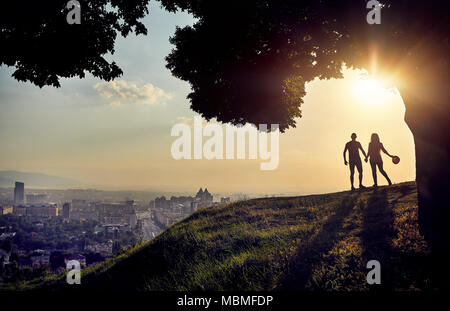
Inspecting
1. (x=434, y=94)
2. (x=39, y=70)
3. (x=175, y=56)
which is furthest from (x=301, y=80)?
(x=39, y=70)

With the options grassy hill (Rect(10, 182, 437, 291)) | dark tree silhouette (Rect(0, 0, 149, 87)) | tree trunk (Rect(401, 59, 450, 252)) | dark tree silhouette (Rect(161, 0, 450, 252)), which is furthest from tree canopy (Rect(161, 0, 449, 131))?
grassy hill (Rect(10, 182, 437, 291))

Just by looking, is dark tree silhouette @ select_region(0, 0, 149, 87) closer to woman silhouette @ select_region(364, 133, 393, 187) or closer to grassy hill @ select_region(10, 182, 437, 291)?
grassy hill @ select_region(10, 182, 437, 291)

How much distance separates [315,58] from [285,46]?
1.80m

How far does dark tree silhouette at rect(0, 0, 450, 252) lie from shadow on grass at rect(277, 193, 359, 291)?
7.85 ft

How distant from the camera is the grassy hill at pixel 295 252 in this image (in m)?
6.33

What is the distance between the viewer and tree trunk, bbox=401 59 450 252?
7.66 meters

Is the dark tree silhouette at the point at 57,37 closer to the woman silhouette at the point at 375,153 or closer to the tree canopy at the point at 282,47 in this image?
the tree canopy at the point at 282,47

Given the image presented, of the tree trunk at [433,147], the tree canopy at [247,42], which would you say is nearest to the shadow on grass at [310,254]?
the tree trunk at [433,147]

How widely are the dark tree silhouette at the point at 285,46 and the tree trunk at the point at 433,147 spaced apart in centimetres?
2

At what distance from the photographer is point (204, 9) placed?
35.4 ft

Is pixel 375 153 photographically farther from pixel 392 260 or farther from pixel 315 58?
pixel 392 260

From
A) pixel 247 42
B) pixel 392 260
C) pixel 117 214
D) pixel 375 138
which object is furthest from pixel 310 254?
pixel 117 214

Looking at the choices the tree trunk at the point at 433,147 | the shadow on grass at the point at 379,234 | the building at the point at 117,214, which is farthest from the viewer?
the building at the point at 117,214
